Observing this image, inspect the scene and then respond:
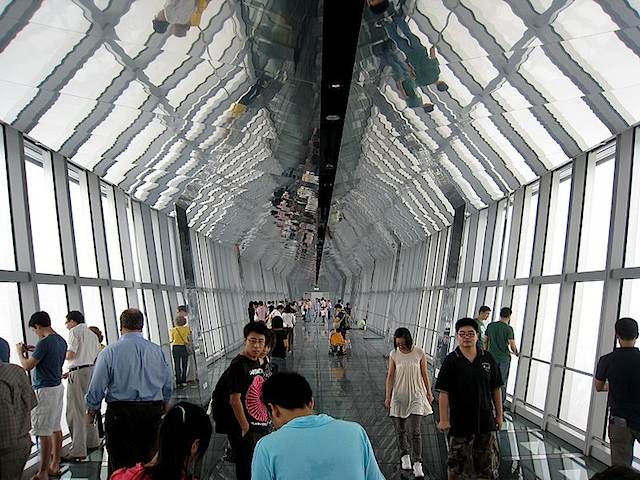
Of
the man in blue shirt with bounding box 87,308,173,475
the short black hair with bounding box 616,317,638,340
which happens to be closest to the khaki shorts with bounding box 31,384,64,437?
the man in blue shirt with bounding box 87,308,173,475

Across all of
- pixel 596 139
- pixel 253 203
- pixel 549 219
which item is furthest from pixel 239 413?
pixel 253 203

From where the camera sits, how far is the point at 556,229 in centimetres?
1278

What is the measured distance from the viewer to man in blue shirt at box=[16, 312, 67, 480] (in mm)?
6766

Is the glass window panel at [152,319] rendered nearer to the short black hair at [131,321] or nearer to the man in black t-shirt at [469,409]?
the short black hair at [131,321]

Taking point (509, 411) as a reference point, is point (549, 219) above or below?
above

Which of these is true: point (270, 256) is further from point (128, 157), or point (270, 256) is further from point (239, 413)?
point (239, 413)

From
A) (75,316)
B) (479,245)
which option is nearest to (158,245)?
(479,245)

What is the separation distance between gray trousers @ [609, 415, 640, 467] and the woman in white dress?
194cm

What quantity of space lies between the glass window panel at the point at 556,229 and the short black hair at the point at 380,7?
867cm

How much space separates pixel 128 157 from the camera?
11391 millimetres

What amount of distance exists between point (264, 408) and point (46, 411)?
2.83 meters

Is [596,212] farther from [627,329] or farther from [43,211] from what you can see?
[43,211]

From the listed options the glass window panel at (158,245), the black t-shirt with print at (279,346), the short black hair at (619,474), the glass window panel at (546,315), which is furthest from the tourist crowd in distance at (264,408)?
the glass window panel at (158,245)

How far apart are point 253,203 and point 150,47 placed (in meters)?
11.7
